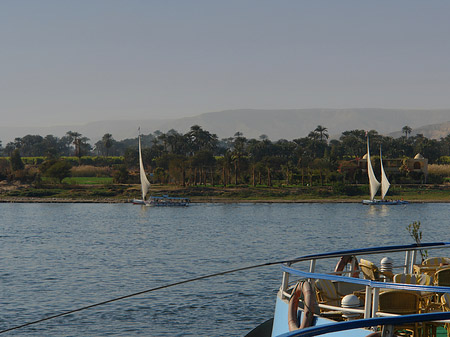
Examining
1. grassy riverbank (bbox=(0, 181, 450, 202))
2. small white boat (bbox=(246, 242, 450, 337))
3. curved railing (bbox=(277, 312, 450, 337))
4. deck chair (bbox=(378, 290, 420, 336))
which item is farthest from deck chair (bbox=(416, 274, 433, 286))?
grassy riverbank (bbox=(0, 181, 450, 202))

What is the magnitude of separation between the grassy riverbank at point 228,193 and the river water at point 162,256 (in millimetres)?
17422

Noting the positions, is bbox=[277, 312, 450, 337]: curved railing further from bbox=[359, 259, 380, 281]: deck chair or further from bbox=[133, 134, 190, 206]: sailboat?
bbox=[133, 134, 190, 206]: sailboat

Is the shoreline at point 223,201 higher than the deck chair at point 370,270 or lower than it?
lower

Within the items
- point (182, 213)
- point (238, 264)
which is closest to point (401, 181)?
point (182, 213)

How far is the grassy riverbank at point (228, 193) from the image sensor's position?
15400 centimetres

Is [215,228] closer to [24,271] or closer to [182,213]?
[182,213]

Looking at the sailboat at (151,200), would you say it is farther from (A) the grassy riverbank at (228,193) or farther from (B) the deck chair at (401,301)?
(B) the deck chair at (401,301)

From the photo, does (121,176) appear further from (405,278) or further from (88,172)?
(405,278)

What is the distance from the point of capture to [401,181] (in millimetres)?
170625

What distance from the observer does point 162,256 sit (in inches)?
2258

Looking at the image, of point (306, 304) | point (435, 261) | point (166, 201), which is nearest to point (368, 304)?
point (306, 304)

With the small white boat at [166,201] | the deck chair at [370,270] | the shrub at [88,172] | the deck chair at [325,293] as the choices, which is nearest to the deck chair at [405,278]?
the deck chair at [370,270]

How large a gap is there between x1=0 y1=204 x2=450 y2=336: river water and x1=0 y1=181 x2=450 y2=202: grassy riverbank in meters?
17.4

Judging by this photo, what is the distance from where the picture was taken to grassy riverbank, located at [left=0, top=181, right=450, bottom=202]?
154000 mm
